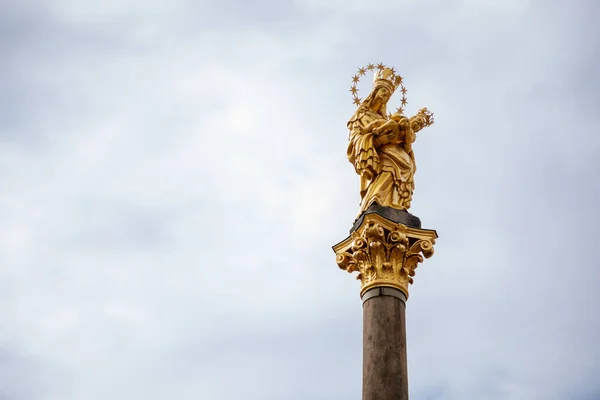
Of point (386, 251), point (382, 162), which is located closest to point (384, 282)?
point (386, 251)

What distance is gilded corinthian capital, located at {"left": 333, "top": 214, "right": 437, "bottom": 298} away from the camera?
18625 millimetres

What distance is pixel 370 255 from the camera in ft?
62.0

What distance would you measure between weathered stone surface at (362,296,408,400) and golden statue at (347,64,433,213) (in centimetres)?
284

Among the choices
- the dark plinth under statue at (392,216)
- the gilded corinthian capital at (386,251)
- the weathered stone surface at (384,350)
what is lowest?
the weathered stone surface at (384,350)

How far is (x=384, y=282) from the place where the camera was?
18.4 meters

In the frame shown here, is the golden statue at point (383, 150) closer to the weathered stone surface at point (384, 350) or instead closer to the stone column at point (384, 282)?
the stone column at point (384, 282)

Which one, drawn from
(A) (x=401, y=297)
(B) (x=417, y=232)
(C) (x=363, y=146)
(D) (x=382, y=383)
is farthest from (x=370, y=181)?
(D) (x=382, y=383)

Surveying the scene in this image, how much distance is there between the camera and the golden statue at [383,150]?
20500mm

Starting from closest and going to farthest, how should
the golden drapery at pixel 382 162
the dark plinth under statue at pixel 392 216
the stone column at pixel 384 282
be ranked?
the stone column at pixel 384 282
the dark plinth under statue at pixel 392 216
the golden drapery at pixel 382 162

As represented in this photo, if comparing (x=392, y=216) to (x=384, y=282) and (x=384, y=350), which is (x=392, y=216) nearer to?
(x=384, y=282)

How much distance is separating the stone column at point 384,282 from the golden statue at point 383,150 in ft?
2.77

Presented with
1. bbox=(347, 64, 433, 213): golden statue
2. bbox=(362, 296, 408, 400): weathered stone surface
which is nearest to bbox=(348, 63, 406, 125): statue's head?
bbox=(347, 64, 433, 213): golden statue

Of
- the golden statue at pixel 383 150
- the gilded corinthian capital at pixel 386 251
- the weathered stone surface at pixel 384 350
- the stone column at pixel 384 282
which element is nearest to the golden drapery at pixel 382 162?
the golden statue at pixel 383 150

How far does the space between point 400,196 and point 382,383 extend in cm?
519
